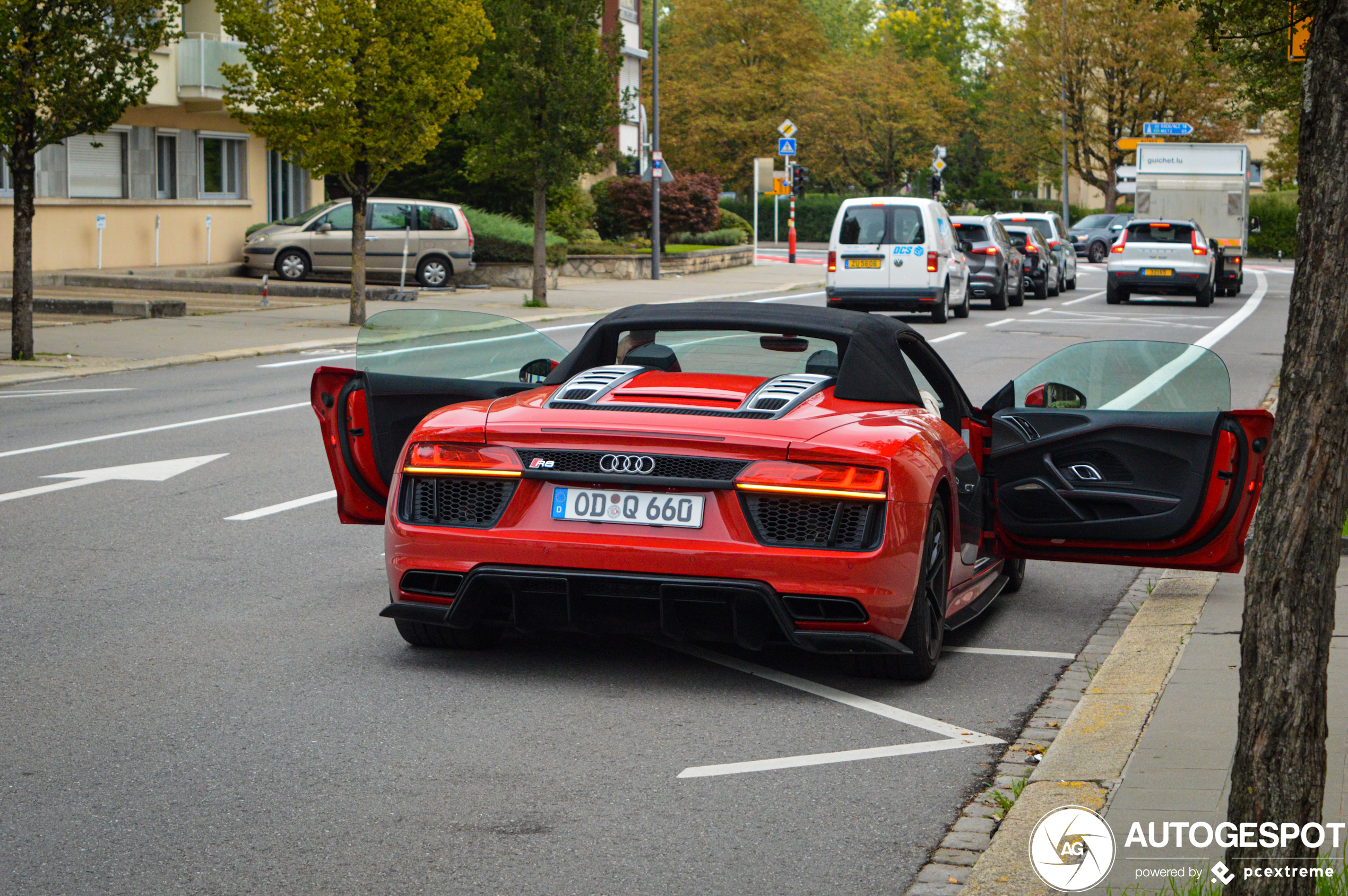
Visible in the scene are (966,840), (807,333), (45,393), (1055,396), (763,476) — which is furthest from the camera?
(45,393)

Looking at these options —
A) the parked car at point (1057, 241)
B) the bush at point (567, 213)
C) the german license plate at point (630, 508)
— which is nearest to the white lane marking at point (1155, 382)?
the german license plate at point (630, 508)

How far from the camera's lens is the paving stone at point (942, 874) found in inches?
161

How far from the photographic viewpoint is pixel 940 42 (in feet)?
324

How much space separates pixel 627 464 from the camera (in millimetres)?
5637

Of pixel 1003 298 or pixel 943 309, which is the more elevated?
pixel 1003 298

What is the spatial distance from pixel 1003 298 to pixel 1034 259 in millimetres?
5132

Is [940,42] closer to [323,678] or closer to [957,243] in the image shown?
[957,243]

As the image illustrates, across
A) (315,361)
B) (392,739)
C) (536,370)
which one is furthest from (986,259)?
(392,739)

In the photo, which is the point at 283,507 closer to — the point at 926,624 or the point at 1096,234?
the point at 926,624

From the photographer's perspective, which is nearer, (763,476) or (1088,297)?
(763,476)

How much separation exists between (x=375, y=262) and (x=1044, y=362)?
96.8ft

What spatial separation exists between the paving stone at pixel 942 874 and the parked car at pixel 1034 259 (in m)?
33.0

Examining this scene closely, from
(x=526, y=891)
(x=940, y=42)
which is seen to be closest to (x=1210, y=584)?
(x=526, y=891)

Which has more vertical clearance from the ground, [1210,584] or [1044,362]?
[1044,362]
